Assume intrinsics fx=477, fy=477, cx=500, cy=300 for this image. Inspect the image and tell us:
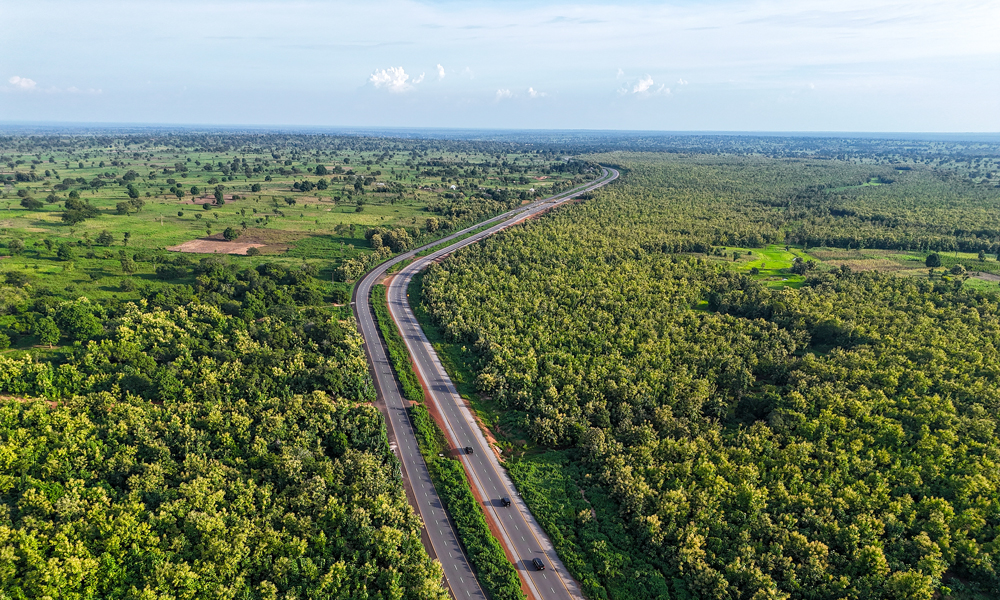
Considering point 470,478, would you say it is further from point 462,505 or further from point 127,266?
point 127,266

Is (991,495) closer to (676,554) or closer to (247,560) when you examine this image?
(676,554)

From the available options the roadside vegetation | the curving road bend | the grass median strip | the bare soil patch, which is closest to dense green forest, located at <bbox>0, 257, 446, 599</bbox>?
the roadside vegetation

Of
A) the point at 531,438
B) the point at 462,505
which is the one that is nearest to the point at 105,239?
the point at 531,438

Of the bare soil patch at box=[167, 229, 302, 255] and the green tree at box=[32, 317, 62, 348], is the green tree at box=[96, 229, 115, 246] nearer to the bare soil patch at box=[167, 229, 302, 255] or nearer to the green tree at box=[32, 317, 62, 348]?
the bare soil patch at box=[167, 229, 302, 255]

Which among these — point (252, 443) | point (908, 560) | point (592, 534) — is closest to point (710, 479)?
point (592, 534)

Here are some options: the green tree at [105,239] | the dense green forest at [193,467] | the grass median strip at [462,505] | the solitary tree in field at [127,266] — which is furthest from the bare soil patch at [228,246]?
the grass median strip at [462,505]

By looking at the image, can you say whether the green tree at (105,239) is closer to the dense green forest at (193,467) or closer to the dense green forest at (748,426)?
the dense green forest at (193,467)

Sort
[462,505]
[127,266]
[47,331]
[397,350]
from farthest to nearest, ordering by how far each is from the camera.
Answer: [127,266]
[397,350]
[47,331]
[462,505]
